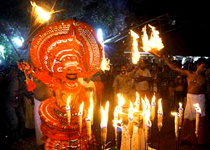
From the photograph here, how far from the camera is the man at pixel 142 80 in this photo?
8344 mm

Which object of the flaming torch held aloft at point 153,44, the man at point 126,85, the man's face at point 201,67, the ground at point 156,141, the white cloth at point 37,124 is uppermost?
the flaming torch held aloft at point 153,44

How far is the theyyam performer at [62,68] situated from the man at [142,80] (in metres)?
4.42

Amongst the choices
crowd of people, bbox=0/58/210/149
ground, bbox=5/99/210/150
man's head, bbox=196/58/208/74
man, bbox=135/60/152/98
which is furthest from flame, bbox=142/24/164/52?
ground, bbox=5/99/210/150

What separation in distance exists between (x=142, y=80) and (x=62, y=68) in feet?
16.4

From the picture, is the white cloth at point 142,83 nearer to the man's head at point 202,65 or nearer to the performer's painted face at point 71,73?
the man's head at point 202,65

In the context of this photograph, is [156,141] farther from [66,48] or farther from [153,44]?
[66,48]

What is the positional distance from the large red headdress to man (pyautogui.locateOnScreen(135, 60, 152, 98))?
174 inches

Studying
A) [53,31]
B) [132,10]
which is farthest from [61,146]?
[132,10]

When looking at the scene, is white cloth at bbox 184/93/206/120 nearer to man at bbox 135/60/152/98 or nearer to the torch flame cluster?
the torch flame cluster

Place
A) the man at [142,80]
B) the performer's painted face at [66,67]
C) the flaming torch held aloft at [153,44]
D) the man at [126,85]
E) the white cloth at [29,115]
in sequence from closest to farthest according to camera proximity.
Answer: the performer's painted face at [66,67]
the flaming torch held aloft at [153,44]
the white cloth at [29,115]
the man at [126,85]
the man at [142,80]

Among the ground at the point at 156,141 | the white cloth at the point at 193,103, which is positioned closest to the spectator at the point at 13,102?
the ground at the point at 156,141

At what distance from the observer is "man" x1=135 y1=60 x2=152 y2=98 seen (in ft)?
27.4

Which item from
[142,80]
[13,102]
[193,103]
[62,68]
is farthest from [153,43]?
[13,102]

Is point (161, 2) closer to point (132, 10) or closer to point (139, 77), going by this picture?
point (132, 10)
